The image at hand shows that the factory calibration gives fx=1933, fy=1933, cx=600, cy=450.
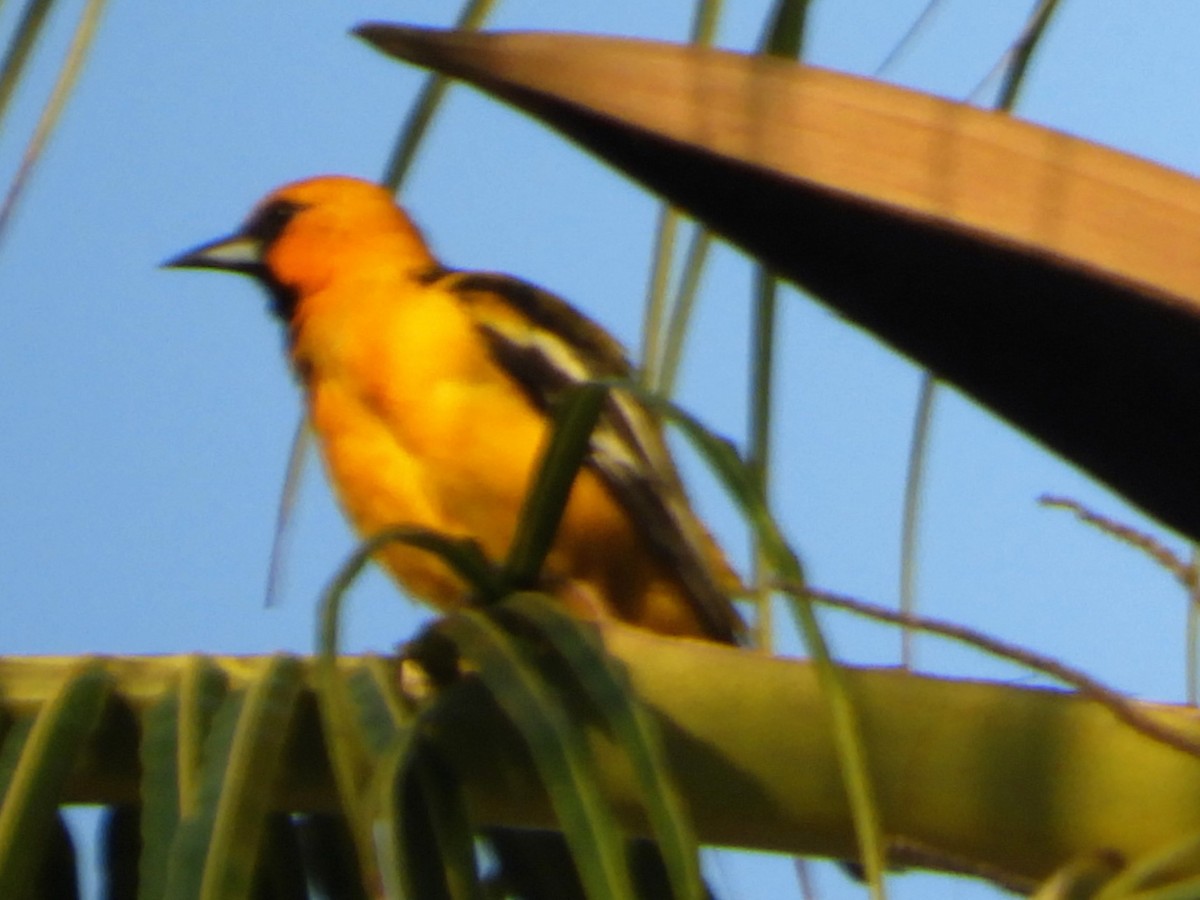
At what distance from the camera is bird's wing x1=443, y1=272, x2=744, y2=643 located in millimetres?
2625

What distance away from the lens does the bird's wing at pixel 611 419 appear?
8.61 ft

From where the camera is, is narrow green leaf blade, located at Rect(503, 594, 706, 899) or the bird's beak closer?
narrow green leaf blade, located at Rect(503, 594, 706, 899)

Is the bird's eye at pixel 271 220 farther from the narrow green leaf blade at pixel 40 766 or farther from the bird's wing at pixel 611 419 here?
the narrow green leaf blade at pixel 40 766

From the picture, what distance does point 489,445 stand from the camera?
2592 millimetres

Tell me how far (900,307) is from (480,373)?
79.7 inches

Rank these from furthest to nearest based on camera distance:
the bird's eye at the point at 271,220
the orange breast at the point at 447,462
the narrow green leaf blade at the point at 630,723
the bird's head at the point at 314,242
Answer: the bird's eye at the point at 271,220 < the bird's head at the point at 314,242 < the orange breast at the point at 447,462 < the narrow green leaf blade at the point at 630,723

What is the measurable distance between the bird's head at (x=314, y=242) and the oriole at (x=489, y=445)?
34 cm

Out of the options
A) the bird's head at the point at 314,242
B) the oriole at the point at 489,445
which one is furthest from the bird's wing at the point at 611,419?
the bird's head at the point at 314,242

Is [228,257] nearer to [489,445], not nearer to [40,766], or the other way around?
[489,445]

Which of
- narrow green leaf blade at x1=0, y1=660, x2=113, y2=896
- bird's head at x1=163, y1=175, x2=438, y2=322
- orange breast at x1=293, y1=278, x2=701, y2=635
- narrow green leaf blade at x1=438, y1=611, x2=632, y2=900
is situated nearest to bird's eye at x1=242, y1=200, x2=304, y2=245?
bird's head at x1=163, y1=175, x2=438, y2=322

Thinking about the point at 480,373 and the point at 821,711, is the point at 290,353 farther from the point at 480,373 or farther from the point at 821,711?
the point at 821,711

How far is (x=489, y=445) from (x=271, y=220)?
3.95ft

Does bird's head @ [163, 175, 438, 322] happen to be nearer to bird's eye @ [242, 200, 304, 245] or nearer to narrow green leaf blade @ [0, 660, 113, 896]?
bird's eye @ [242, 200, 304, 245]

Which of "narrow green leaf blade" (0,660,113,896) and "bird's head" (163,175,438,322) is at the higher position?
"narrow green leaf blade" (0,660,113,896)
